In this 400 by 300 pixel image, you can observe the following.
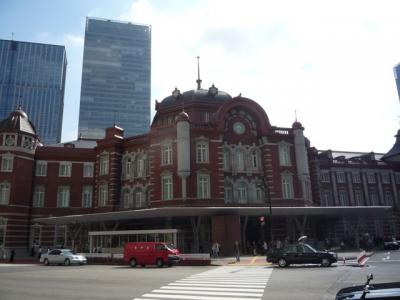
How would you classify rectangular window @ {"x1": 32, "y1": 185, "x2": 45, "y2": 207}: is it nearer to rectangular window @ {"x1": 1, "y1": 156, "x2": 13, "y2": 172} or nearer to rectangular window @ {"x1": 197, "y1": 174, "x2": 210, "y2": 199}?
rectangular window @ {"x1": 1, "y1": 156, "x2": 13, "y2": 172}

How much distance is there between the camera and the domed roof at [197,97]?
4619 cm

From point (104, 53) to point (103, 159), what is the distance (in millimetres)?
120167

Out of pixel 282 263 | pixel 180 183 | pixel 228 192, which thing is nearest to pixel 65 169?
pixel 180 183

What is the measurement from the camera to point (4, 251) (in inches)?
1569

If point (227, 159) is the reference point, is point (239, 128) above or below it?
above

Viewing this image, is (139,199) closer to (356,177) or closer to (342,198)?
(342,198)

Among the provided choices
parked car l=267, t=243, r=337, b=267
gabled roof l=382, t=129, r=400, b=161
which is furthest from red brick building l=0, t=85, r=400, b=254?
gabled roof l=382, t=129, r=400, b=161

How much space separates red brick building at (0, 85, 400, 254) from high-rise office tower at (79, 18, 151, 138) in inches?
3620

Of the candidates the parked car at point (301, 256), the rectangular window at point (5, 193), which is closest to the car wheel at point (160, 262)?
the parked car at point (301, 256)

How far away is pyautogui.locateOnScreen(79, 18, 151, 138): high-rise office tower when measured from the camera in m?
142

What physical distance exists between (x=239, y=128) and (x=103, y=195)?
61.0 ft

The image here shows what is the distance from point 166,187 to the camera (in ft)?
128

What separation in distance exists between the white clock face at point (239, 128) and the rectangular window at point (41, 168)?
970 inches

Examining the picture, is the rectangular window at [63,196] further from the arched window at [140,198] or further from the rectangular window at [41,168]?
the arched window at [140,198]
